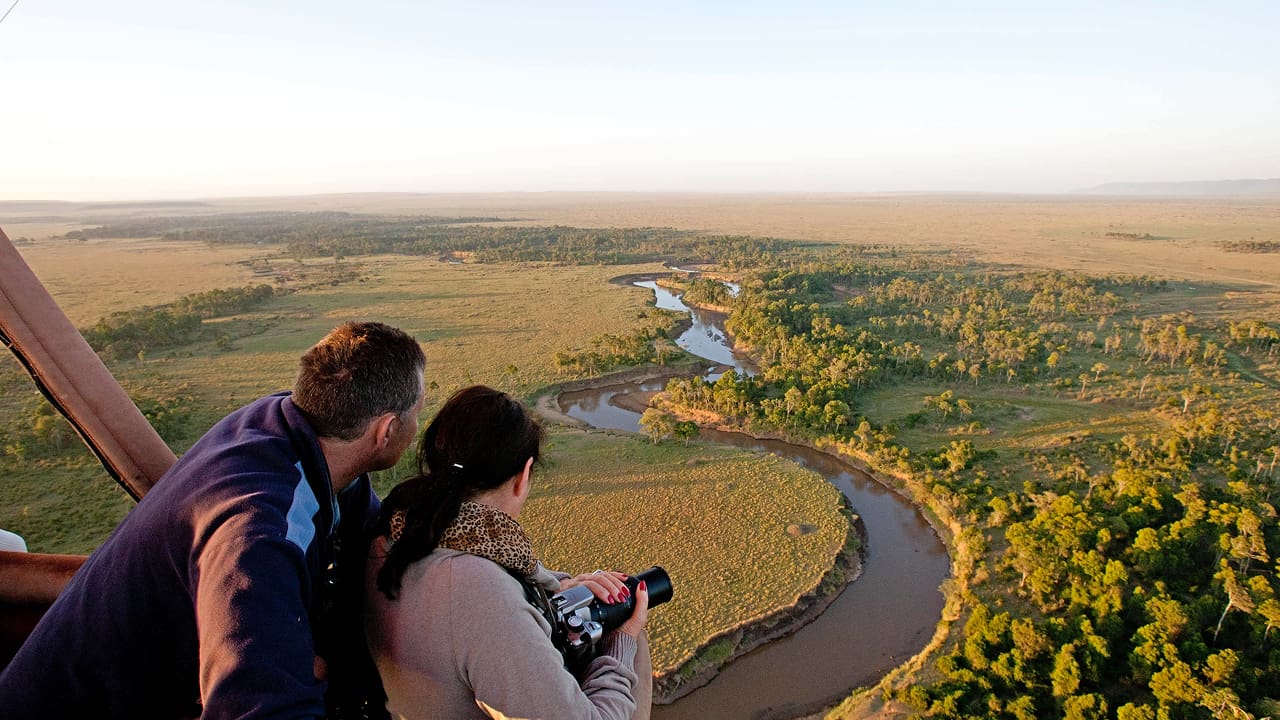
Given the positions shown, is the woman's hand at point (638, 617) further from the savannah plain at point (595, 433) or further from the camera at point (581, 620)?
the savannah plain at point (595, 433)

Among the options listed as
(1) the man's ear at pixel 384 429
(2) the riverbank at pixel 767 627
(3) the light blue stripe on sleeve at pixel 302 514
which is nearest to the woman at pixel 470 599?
(1) the man's ear at pixel 384 429

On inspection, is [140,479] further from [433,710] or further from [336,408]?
[433,710]

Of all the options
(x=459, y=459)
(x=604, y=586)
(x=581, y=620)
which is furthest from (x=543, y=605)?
(x=459, y=459)

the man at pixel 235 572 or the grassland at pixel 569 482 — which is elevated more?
the man at pixel 235 572

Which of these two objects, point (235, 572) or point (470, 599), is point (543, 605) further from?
point (235, 572)

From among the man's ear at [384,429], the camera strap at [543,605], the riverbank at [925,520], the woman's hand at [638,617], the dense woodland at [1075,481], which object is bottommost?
the riverbank at [925,520]

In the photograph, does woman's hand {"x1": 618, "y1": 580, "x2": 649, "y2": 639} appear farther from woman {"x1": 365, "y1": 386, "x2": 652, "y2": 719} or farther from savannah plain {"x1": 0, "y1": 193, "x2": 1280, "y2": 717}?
savannah plain {"x1": 0, "y1": 193, "x2": 1280, "y2": 717}

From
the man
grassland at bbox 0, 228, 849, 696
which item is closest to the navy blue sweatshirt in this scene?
the man
